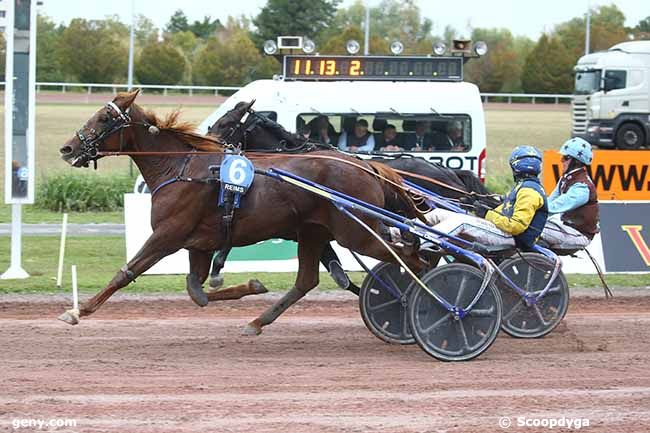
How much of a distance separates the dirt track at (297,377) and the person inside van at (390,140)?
5.78 meters

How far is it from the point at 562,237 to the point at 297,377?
8.87ft

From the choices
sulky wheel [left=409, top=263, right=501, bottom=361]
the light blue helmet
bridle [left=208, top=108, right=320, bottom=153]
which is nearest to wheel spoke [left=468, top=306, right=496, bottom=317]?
sulky wheel [left=409, top=263, right=501, bottom=361]

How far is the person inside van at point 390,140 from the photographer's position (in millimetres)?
15523

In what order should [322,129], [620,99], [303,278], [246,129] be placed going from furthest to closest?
[620,99], [322,129], [246,129], [303,278]

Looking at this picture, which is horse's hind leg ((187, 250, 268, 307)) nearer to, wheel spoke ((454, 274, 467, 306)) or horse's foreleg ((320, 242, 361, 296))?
horse's foreleg ((320, 242, 361, 296))

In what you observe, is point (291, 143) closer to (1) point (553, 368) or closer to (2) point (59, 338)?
(2) point (59, 338)

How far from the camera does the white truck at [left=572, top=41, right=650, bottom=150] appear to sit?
3186cm

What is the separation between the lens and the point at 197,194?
823 centimetres

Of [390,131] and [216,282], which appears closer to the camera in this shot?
[216,282]

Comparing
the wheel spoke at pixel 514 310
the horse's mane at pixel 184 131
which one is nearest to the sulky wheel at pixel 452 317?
the wheel spoke at pixel 514 310

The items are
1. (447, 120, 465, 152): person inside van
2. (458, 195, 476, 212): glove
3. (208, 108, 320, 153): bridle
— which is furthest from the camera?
(447, 120, 465, 152): person inside van

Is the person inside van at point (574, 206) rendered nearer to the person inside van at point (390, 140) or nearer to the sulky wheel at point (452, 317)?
the sulky wheel at point (452, 317)

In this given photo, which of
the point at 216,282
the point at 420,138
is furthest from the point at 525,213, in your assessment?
the point at 420,138

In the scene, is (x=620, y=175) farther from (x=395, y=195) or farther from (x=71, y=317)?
(x=71, y=317)
